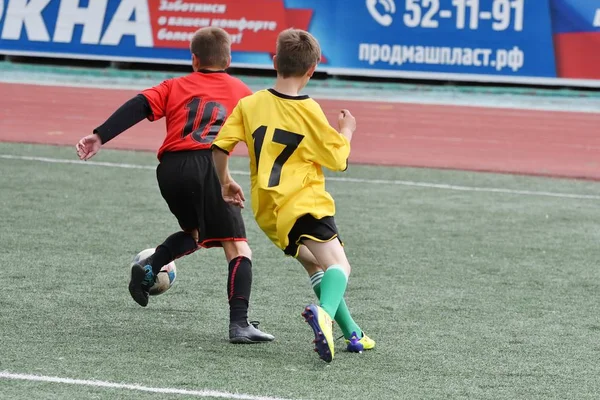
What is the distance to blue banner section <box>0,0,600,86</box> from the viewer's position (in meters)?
18.9

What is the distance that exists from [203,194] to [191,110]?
417 mm

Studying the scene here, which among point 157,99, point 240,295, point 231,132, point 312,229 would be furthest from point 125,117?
point 312,229

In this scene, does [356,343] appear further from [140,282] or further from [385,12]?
[385,12]

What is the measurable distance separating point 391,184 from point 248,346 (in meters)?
5.92

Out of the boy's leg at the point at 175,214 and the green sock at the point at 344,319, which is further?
the boy's leg at the point at 175,214

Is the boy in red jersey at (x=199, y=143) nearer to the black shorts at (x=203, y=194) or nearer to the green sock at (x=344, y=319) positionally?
the black shorts at (x=203, y=194)

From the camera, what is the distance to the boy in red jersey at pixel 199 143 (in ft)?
18.3

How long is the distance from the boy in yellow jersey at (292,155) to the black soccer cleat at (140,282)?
0.82m

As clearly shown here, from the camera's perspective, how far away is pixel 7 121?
1484 centimetres

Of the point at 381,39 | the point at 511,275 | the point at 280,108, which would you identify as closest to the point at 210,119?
the point at 280,108

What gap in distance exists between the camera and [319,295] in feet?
17.6

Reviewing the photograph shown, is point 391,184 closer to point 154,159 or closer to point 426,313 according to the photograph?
point 154,159

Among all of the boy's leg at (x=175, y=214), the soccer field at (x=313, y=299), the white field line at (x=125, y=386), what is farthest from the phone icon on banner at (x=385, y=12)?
the white field line at (x=125, y=386)

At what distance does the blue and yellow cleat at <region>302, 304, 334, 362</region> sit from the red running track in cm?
763
